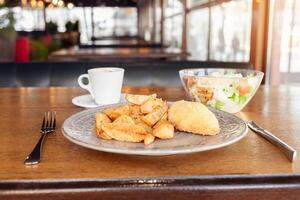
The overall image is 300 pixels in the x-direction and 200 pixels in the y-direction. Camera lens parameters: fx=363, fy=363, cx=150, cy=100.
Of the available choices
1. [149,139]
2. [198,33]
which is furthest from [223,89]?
[198,33]

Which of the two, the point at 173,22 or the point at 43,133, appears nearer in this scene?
the point at 43,133

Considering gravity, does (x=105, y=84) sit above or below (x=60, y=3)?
below

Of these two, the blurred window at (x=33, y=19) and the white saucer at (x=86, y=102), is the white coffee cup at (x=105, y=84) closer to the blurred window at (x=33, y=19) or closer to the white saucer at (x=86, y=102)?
the white saucer at (x=86, y=102)

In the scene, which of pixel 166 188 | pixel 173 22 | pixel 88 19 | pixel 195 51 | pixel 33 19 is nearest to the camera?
pixel 166 188

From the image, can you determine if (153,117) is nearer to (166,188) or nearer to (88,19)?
(166,188)

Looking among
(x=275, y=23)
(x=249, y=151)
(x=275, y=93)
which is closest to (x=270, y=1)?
(x=275, y=23)

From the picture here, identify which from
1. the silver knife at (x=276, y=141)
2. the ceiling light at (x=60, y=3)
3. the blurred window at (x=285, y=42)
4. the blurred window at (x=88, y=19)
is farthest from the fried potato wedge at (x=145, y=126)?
the ceiling light at (x=60, y=3)

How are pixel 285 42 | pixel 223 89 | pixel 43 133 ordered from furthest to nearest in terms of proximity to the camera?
pixel 285 42, pixel 223 89, pixel 43 133
